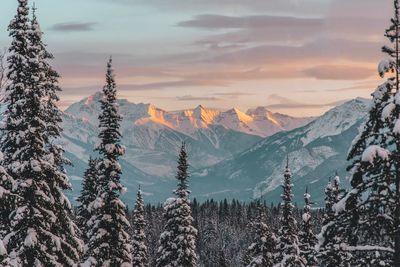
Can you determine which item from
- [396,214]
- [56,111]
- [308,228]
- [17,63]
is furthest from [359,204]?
[308,228]

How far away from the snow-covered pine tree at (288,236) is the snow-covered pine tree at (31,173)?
893 inches

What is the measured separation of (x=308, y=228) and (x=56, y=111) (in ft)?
73.3

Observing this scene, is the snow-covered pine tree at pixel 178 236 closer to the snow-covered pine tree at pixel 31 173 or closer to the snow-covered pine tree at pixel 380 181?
the snow-covered pine tree at pixel 31 173

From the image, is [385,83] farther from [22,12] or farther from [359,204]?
[22,12]

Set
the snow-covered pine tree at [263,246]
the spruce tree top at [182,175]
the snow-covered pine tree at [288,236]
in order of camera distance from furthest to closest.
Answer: the snow-covered pine tree at [263,246], the spruce tree top at [182,175], the snow-covered pine tree at [288,236]

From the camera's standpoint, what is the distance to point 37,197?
27359mm

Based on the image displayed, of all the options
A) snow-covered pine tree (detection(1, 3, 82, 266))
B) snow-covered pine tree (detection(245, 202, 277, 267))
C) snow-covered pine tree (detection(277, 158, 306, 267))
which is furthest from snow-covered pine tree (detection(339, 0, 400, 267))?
snow-covered pine tree (detection(245, 202, 277, 267))

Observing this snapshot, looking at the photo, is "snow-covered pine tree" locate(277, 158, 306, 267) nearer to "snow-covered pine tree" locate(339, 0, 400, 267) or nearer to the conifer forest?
the conifer forest

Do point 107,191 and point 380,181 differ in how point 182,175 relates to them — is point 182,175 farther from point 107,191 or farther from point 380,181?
point 380,181

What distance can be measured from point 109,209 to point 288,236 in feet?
59.9

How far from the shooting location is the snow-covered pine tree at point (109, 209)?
116 feet

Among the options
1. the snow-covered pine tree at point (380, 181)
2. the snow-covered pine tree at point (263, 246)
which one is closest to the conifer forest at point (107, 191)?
the snow-covered pine tree at point (380, 181)

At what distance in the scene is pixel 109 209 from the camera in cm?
3584

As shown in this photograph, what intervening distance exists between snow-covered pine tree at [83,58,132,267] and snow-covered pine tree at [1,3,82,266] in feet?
19.2
